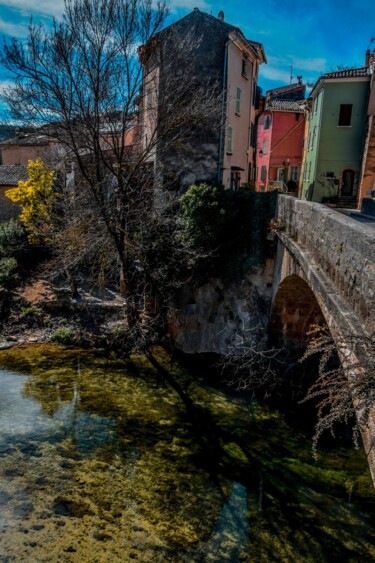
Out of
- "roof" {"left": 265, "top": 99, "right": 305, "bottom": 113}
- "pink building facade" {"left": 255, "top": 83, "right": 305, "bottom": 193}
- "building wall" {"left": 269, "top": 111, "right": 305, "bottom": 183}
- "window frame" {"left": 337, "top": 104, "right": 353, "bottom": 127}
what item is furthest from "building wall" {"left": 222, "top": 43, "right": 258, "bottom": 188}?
"building wall" {"left": 269, "top": 111, "right": 305, "bottom": 183}

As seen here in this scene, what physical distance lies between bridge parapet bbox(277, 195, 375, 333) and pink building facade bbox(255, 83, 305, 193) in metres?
24.2

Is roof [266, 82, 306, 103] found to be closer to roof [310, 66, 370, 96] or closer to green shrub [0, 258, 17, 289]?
roof [310, 66, 370, 96]

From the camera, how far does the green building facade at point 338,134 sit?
2406 centimetres

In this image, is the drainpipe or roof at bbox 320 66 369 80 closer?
the drainpipe

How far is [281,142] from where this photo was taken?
109ft

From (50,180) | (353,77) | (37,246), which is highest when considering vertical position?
(353,77)

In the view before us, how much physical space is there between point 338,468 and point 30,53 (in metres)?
14.4

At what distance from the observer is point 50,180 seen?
1927 centimetres

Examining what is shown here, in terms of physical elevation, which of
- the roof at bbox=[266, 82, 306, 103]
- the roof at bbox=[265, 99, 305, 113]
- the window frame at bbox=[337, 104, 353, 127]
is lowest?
the window frame at bbox=[337, 104, 353, 127]

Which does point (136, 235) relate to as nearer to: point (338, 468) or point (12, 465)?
point (12, 465)

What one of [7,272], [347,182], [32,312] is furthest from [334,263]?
[347,182]

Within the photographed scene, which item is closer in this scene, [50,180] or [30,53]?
[30,53]

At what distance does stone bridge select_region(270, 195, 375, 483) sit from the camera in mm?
4816

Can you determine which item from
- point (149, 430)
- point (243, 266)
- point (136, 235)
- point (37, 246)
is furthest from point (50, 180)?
point (149, 430)
